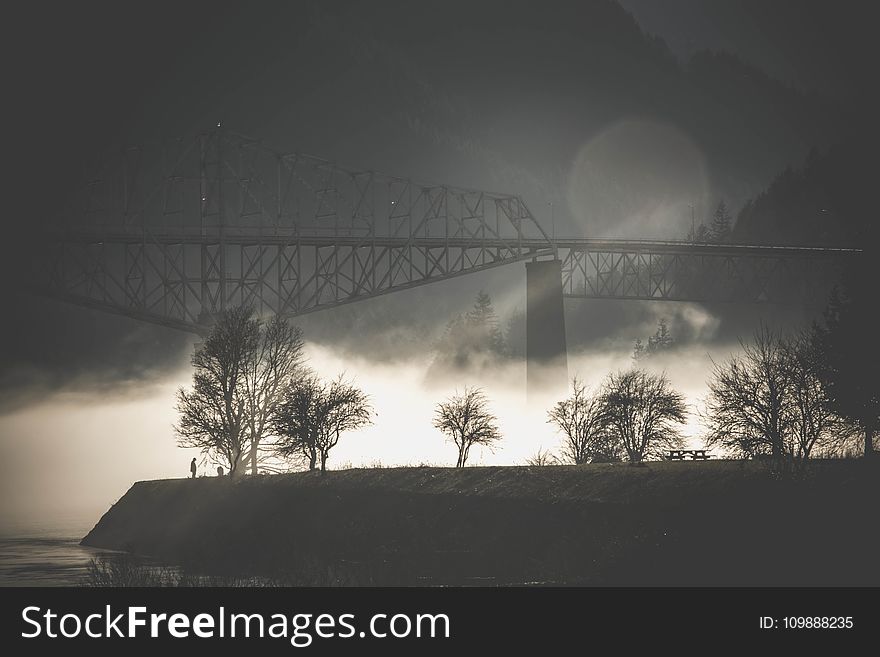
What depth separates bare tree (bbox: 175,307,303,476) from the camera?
91250mm

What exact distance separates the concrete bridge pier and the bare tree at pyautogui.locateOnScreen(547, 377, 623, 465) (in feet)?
97.7

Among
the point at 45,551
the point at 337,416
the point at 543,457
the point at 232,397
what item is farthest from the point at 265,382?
the point at 543,457

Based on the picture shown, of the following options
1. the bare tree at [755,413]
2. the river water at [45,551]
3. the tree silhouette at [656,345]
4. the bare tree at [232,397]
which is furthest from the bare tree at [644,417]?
the tree silhouette at [656,345]

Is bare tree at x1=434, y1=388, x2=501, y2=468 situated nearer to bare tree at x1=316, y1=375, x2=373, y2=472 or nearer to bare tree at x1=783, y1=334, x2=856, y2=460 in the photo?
bare tree at x1=316, y1=375, x2=373, y2=472

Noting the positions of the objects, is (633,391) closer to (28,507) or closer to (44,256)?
(44,256)

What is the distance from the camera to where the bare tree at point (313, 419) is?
291 feet

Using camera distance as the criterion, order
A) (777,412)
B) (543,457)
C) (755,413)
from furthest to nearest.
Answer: (543,457)
(755,413)
(777,412)

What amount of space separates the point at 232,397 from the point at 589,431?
2434 centimetres

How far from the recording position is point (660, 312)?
198500 millimetres

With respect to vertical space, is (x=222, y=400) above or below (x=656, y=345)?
below

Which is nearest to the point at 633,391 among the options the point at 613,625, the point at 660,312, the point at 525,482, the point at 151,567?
the point at 525,482

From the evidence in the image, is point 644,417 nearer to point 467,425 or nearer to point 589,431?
point 589,431

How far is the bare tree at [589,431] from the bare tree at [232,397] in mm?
19517

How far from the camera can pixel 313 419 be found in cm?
8881
